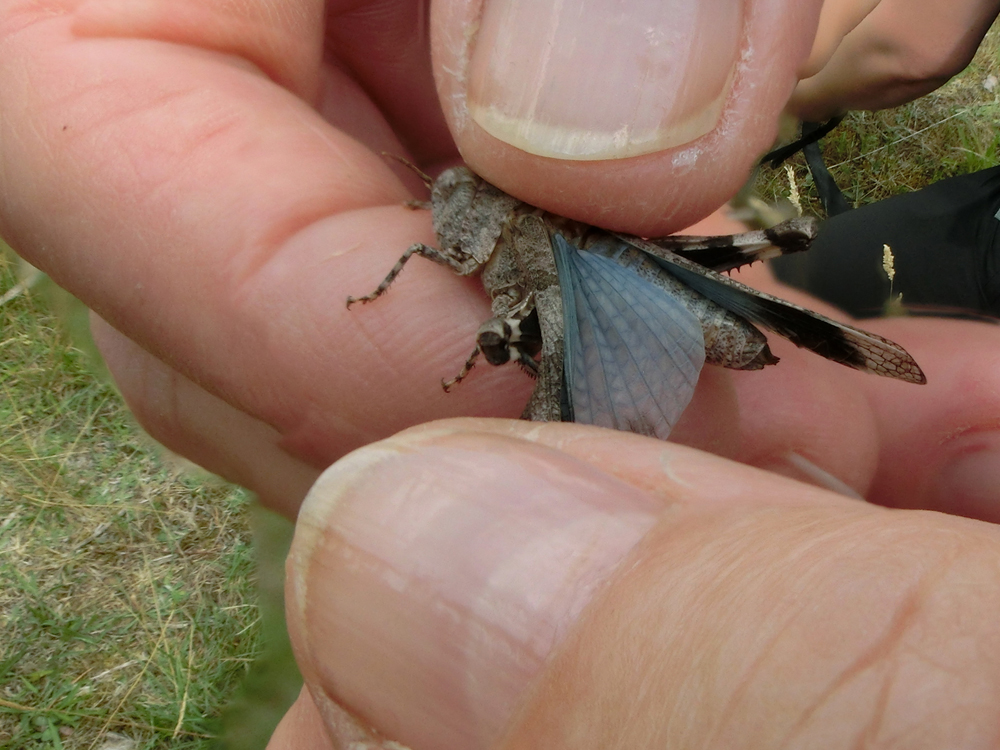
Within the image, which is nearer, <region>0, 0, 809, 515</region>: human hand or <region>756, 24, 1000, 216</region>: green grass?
<region>0, 0, 809, 515</region>: human hand

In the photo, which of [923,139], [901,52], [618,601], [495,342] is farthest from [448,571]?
[923,139]

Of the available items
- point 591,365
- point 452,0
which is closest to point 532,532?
point 591,365

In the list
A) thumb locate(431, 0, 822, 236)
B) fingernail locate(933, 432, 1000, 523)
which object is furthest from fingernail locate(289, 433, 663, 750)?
fingernail locate(933, 432, 1000, 523)

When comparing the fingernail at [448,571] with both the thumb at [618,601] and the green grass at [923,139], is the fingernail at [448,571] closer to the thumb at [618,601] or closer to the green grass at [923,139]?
the thumb at [618,601]

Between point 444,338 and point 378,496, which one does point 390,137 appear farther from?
point 378,496

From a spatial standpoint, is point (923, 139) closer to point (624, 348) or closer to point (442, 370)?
point (624, 348)

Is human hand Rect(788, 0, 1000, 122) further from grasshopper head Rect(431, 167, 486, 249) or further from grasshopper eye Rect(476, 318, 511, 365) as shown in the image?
grasshopper eye Rect(476, 318, 511, 365)
